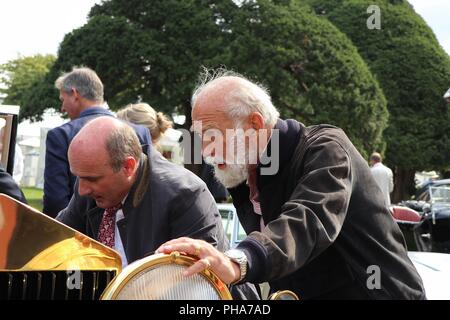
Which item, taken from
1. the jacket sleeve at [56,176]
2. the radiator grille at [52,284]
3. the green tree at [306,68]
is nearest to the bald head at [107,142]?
the radiator grille at [52,284]

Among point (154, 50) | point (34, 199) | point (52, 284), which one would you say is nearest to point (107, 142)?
point (52, 284)

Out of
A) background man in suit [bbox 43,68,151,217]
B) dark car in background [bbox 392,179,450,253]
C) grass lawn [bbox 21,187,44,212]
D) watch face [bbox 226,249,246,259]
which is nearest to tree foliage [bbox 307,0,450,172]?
grass lawn [bbox 21,187,44,212]

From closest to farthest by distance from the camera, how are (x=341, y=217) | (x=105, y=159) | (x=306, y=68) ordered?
1. (x=341, y=217)
2. (x=105, y=159)
3. (x=306, y=68)

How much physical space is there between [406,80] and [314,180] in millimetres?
27230

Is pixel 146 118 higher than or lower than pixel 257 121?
higher

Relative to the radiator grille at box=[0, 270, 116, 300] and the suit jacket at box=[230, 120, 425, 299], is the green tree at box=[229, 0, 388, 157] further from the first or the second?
the radiator grille at box=[0, 270, 116, 300]

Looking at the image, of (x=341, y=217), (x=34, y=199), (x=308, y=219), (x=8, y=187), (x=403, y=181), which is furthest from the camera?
(x=403, y=181)

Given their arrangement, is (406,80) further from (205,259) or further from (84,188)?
(205,259)

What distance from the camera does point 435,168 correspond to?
92.1 feet

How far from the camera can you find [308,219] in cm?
184

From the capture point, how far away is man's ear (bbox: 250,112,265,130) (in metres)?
2.14

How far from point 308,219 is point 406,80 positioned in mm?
27389

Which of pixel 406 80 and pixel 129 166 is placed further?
pixel 406 80

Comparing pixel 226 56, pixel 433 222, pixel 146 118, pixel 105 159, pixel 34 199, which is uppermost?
pixel 226 56
